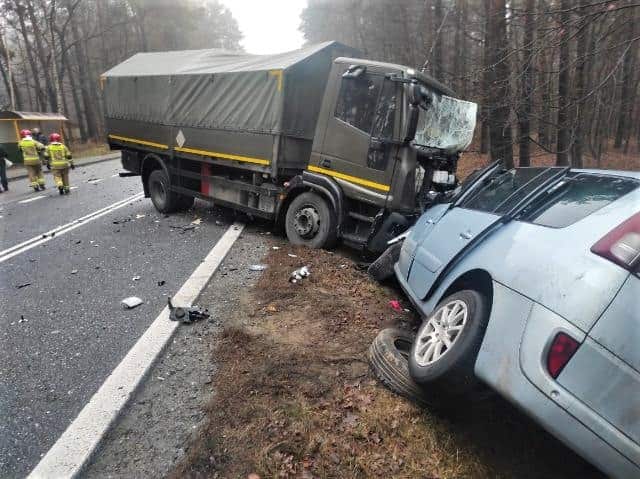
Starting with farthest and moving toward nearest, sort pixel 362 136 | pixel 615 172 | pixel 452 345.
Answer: pixel 362 136 → pixel 615 172 → pixel 452 345

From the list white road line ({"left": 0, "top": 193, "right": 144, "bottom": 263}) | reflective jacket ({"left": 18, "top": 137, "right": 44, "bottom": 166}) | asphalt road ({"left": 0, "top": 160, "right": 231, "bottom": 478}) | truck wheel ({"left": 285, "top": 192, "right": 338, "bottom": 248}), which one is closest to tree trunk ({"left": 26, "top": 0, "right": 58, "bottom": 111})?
reflective jacket ({"left": 18, "top": 137, "right": 44, "bottom": 166})

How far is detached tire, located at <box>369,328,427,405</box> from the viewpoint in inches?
110

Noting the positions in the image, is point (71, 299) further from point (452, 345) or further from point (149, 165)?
point (149, 165)

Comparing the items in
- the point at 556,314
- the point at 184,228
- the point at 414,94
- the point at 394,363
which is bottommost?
the point at 184,228

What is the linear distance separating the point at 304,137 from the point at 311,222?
145 cm

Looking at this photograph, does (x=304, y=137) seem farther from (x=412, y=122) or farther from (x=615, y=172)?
(x=615, y=172)

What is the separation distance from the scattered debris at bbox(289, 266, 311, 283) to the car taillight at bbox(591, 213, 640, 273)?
3.44 m

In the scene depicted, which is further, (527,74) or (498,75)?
(498,75)

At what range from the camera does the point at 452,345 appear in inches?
99.9

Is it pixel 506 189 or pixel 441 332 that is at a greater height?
pixel 506 189

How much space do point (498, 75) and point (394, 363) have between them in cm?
732

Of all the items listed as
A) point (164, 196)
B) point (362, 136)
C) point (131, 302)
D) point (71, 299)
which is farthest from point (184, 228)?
point (362, 136)

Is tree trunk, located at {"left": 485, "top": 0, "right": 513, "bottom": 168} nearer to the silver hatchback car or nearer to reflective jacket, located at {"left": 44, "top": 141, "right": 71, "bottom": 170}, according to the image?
the silver hatchback car

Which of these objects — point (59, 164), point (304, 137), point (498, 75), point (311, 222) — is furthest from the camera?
point (59, 164)
